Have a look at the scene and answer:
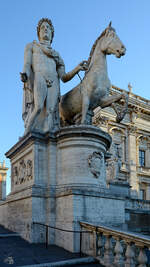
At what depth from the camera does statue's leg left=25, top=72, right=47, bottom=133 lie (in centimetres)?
946

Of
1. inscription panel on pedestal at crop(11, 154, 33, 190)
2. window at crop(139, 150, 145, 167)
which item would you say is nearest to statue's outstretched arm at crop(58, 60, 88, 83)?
inscription panel on pedestal at crop(11, 154, 33, 190)

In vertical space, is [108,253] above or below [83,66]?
below

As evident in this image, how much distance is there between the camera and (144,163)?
37312 mm

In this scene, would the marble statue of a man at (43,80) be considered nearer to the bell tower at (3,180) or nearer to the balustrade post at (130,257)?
the balustrade post at (130,257)

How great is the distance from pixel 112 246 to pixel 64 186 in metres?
2.32

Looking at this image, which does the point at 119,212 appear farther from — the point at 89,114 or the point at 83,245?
the point at 89,114

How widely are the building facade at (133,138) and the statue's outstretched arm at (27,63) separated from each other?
Result: 2308cm

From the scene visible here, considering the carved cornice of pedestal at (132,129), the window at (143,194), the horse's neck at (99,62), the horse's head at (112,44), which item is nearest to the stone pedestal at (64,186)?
the horse's neck at (99,62)

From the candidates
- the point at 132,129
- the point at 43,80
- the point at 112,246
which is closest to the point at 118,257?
the point at 112,246

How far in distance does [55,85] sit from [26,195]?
356 centimetres

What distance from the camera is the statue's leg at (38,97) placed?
9461 millimetres

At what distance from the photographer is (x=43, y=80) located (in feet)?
31.8

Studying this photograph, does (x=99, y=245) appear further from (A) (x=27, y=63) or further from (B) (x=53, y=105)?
(A) (x=27, y=63)

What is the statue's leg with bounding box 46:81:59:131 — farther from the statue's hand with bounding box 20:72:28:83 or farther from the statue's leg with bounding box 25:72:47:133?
the statue's hand with bounding box 20:72:28:83
